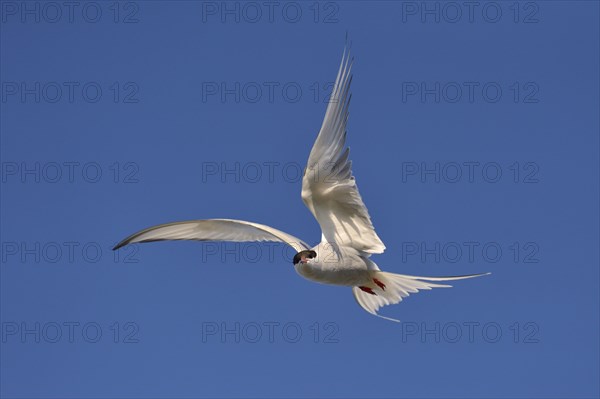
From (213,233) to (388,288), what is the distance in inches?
76.2

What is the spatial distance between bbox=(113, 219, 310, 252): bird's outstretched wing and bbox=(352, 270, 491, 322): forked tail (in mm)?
910

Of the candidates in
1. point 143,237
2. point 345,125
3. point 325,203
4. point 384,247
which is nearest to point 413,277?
point 384,247

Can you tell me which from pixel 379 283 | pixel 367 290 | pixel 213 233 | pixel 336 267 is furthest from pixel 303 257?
pixel 213 233

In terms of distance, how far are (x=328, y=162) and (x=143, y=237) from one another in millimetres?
2138

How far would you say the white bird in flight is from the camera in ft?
29.4

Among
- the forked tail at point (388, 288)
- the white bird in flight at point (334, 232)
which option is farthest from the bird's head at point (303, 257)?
the forked tail at point (388, 288)

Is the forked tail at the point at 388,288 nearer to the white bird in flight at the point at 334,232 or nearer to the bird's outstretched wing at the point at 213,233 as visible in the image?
the white bird in flight at the point at 334,232

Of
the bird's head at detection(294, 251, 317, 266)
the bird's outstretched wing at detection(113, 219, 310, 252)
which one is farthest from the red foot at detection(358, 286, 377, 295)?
the bird's head at detection(294, 251, 317, 266)

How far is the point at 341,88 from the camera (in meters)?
8.63

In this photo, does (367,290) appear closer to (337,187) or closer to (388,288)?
(388,288)

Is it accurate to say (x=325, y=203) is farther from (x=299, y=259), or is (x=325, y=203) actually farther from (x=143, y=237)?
(x=143, y=237)

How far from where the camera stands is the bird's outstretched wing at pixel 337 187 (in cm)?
877

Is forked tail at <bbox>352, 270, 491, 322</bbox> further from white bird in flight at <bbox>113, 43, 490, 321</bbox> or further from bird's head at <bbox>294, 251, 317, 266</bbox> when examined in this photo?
bird's head at <bbox>294, 251, 317, 266</bbox>

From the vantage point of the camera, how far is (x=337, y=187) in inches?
367
